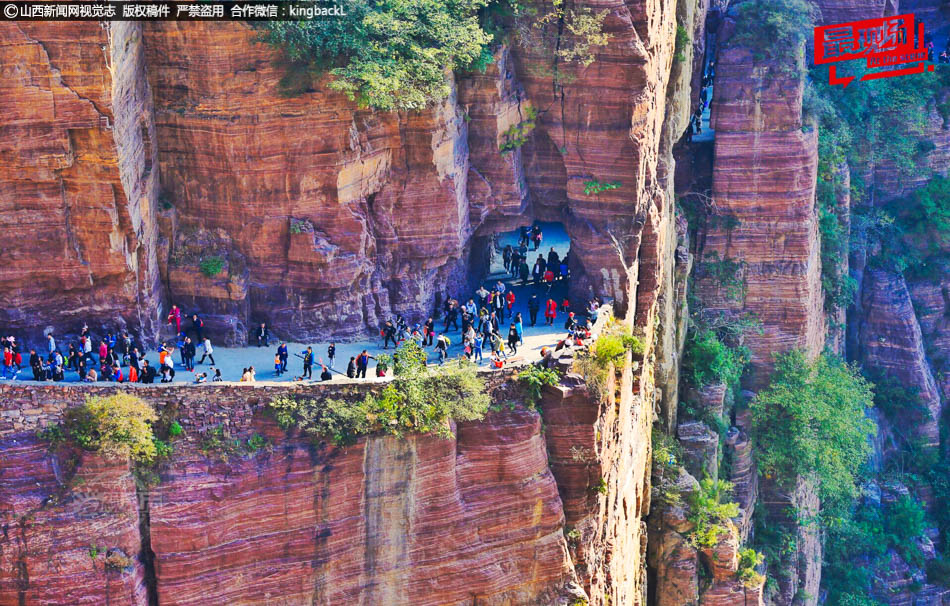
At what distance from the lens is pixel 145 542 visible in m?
46.2

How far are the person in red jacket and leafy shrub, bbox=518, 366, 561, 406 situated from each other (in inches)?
162

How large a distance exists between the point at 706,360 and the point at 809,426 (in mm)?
5072

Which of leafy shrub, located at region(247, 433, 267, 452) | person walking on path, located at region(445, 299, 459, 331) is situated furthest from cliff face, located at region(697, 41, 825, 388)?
leafy shrub, located at region(247, 433, 267, 452)

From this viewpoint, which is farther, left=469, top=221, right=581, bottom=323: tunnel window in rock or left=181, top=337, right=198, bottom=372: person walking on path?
left=469, top=221, right=581, bottom=323: tunnel window in rock

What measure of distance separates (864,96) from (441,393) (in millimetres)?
27718

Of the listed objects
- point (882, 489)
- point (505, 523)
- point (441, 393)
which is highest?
point (441, 393)

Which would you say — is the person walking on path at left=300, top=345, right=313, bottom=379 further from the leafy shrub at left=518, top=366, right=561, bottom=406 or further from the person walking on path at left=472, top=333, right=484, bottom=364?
the leafy shrub at left=518, top=366, right=561, bottom=406

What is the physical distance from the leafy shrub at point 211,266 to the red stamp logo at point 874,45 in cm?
2651

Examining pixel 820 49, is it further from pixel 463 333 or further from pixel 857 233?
pixel 463 333

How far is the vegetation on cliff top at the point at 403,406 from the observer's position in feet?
153

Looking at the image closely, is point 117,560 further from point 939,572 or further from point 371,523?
point 939,572

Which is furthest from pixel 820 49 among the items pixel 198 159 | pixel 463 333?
pixel 198 159

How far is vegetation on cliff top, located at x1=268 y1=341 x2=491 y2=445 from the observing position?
46.8 meters

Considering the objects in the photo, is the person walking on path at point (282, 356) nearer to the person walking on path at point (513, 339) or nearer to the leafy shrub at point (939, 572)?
the person walking on path at point (513, 339)
